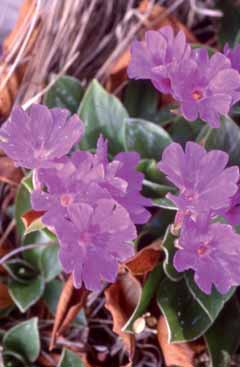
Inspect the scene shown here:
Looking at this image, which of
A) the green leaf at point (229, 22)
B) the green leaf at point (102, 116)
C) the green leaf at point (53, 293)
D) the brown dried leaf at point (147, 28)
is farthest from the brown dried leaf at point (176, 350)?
the green leaf at point (229, 22)

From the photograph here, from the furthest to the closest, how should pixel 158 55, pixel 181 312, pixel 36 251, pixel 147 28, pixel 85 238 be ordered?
pixel 147 28 → pixel 36 251 → pixel 181 312 → pixel 158 55 → pixel 85 238

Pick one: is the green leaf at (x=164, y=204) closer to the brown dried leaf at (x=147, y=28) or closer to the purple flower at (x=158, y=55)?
the purple flower at (x=158, y=55)

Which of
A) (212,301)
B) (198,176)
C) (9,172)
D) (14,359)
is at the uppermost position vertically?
(198,176)

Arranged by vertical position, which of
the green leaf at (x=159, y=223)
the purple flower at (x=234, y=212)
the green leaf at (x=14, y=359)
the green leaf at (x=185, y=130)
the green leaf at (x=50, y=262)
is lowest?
the green leaf at (x=14, y=359)

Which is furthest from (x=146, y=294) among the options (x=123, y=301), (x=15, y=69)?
(x=15, y=69)

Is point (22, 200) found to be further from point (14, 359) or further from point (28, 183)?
point (14, 359)

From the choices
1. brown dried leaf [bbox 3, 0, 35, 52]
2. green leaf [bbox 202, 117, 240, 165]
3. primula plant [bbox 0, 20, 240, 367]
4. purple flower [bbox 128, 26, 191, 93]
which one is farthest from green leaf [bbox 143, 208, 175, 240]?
brown dried leaf [bbox 3, 0, 35, 52]

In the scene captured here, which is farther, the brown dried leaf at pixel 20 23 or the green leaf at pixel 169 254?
the brown dried leaf at pixel 20 23

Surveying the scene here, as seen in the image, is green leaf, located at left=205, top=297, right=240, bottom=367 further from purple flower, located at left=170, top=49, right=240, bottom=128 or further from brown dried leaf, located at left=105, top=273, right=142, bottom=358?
purple flower, located at left=170, top=49, right=240, bottom=128
